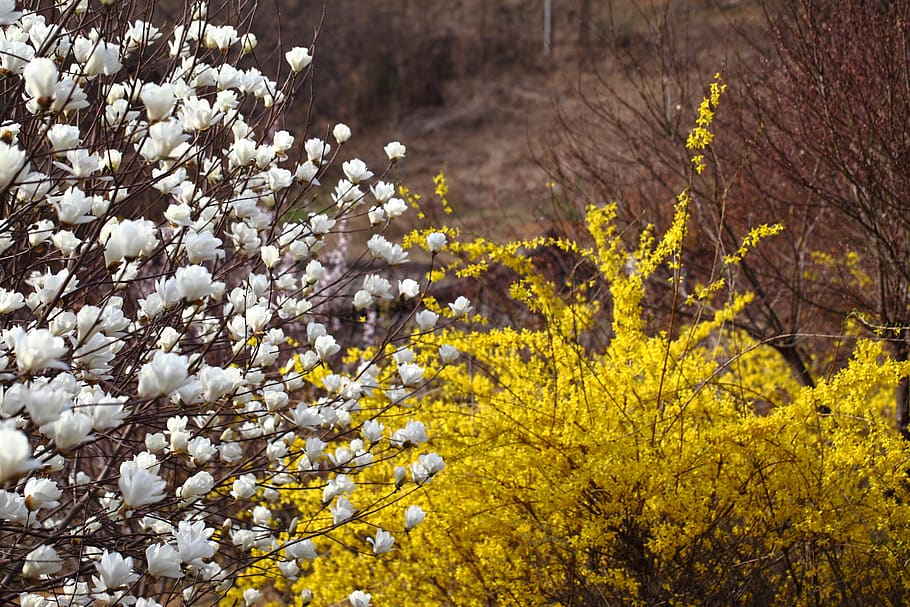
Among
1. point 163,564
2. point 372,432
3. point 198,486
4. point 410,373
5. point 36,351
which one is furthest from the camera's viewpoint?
point 410,373

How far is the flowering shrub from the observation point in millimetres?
2615

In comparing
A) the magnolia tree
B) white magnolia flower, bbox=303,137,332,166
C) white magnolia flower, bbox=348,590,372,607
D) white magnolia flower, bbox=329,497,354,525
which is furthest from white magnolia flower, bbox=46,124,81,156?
white magnolia flower, bbox=348,590,372,607

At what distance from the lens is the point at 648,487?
2629mm

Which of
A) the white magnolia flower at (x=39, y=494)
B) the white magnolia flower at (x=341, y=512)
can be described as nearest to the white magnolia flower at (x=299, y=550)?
the white magnolia flower at (x=341, y=512)

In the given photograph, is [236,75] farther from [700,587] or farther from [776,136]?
[776,136]

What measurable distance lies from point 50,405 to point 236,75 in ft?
3.98

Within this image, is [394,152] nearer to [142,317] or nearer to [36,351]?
[142,317]

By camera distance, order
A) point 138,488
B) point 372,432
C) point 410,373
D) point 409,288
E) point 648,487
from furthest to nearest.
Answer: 1. point 648,487
2. point 409,288
3. point 410,373
4. point 372,432
5. point 138,488

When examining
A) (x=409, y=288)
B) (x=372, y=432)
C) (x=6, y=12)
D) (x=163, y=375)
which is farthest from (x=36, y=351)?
(x=409, y=288)

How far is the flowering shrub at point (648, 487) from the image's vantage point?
2.62 metres

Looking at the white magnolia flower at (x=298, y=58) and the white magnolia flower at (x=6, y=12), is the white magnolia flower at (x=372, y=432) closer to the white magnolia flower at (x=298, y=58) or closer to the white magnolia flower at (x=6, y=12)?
the white magnolia flower at (x=298, y=58)

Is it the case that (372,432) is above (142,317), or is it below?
below

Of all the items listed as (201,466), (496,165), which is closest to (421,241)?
(201,466)

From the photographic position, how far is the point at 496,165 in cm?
1852
